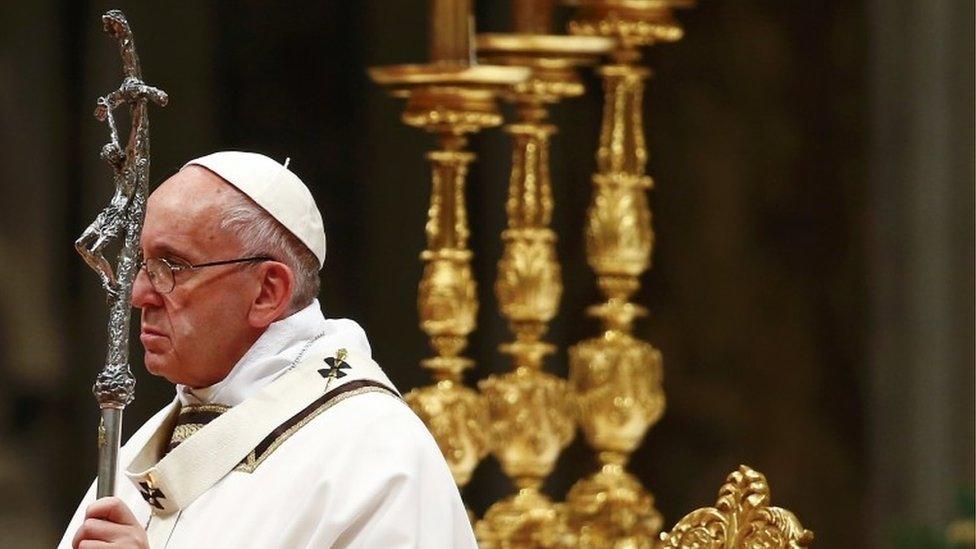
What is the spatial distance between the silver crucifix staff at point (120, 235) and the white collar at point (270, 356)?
1.13 ft

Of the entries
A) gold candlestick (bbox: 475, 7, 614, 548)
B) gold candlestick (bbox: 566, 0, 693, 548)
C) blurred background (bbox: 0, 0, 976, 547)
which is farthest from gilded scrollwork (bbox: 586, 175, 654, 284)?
blurred background (bbox: 0, 0, 976, 547)

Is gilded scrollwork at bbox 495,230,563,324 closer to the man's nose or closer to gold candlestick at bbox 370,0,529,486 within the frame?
gold candlestick at bbox 370,0,529,486

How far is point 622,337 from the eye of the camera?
8.20 m

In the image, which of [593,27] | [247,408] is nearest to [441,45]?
[593,27]

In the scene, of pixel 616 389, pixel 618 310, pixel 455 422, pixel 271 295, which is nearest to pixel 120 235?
pixel 271 295

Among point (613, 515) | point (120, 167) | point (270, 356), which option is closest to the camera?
point (120, 167)

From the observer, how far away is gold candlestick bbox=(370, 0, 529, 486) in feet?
25.9

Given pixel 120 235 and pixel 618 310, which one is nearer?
pixel 120 235

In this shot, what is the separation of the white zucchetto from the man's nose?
0.72 ft

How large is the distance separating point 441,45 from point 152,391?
199 centimetres

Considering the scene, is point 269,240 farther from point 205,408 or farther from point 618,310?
point 618,310

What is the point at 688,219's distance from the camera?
33.2ft

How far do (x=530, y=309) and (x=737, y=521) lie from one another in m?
3.08

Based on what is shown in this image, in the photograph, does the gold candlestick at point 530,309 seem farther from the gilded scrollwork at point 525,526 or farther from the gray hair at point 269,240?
the gray hair at point 269,240
